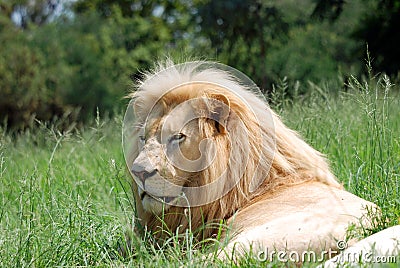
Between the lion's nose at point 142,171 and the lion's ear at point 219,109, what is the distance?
0.48 metres

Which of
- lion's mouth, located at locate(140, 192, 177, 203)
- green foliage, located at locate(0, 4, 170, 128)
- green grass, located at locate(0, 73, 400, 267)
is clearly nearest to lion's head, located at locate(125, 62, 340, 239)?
lion's mouth, located at locate(140, 192, 177, 203)

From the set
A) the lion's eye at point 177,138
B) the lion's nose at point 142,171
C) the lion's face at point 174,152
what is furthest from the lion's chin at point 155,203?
the lion's eye at point 177,138

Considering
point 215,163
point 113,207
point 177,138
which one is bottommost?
point 113,207

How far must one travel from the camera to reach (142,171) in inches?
141

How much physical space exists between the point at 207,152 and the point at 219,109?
256mm

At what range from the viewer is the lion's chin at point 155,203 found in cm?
373

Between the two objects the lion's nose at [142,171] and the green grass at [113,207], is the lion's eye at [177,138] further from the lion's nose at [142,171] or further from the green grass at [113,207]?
the green grass at [113,207]

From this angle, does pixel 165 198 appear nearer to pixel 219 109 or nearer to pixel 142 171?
pixel 142 171

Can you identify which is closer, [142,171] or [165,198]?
[142,171]

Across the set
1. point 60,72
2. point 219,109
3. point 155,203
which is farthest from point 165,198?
point 60,72

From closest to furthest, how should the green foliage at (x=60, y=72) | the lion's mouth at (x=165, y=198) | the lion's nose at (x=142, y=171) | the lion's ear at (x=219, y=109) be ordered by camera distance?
the lion's nose at (x=142, y=171) → the lion's mouth at (x=165, y=198) → the lion's ear at (x=219, y=109) → the green foliage at (x=60, y=72)

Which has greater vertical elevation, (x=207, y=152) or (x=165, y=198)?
(x=207, y=152)

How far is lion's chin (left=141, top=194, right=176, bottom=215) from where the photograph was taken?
3.73 metres

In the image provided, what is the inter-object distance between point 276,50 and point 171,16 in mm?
7754
